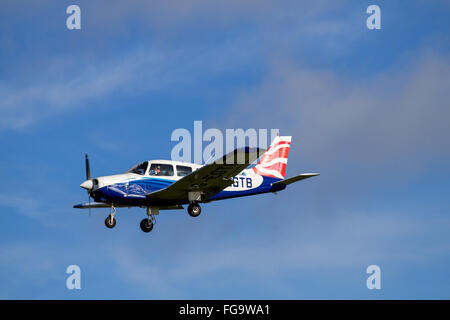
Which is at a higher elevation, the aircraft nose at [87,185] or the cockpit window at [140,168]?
the cockpit window at [140,168]

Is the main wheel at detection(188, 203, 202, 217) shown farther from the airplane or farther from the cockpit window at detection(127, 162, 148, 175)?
the cockpit window at detection(127, 162, 148, 175)

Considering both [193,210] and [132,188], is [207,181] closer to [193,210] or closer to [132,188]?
[193,210]

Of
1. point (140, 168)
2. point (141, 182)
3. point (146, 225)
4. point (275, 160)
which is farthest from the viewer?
point (275, 160)

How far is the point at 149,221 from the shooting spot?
129ft

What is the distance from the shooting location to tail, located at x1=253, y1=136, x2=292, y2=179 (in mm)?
41125

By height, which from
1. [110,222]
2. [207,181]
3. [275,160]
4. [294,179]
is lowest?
[110,222]

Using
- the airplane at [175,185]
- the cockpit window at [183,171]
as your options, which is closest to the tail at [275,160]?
the airplane at [175,185]

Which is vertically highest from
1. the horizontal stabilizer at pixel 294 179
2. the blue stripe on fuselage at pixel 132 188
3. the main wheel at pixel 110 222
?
the horizontal stabilizer at pixel 294 179

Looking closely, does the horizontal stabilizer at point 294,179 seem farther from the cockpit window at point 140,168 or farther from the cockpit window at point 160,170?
the cockpit window at point 140,168

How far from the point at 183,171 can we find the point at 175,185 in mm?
1228

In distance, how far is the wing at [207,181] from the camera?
35.6 m

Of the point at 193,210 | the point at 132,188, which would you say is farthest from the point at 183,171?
the point at 132,188
